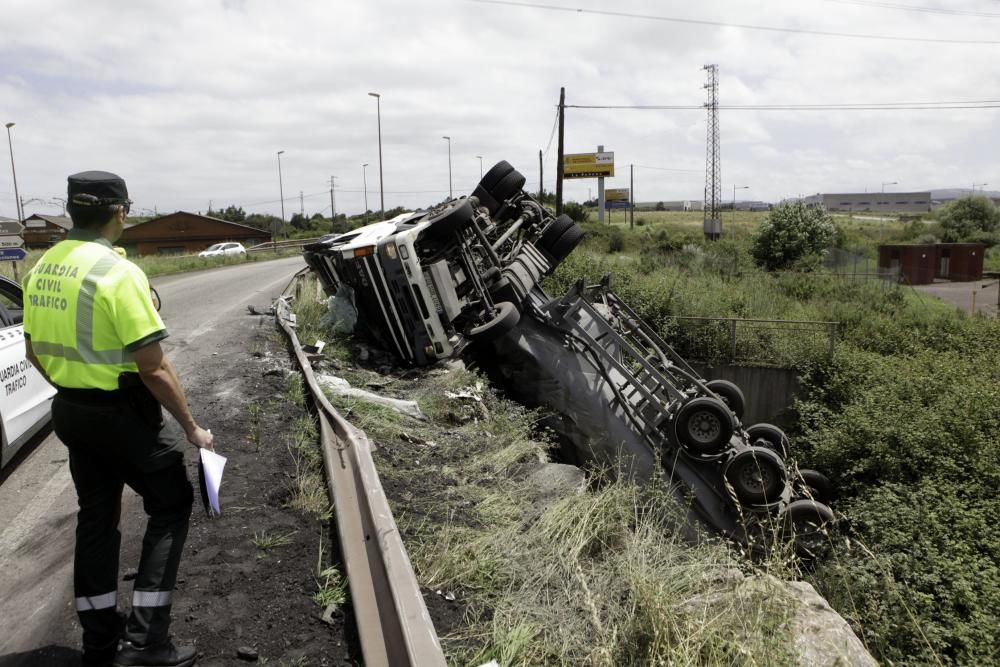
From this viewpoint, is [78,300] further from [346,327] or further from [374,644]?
[346,327]

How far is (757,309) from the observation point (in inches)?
626

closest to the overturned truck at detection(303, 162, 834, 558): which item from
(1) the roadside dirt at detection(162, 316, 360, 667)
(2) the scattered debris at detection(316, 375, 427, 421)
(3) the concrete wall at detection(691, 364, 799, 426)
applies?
(2) the scattered debris at detection(316, 375, 427, 421)

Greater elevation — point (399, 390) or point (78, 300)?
point (78, 300)

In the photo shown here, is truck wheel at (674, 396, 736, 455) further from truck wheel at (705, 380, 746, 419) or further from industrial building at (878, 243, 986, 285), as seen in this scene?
industrial building at (878, 243, 986, 285)

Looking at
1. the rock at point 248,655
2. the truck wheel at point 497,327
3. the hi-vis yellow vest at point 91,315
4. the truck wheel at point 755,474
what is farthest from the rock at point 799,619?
the truck wheel at point 497,327

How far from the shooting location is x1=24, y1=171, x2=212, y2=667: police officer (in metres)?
2.29

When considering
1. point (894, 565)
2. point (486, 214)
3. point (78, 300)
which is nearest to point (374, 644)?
point (78, 300)

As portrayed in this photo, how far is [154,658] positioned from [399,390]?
4685mm

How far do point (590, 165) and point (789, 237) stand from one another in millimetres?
28222

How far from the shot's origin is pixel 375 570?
2.59 meters

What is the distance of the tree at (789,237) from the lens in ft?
87.7

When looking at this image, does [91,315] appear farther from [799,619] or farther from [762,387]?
[762,387]

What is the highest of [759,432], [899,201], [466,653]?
[899,201]

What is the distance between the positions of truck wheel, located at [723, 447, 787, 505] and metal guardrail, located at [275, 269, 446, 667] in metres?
4.32
